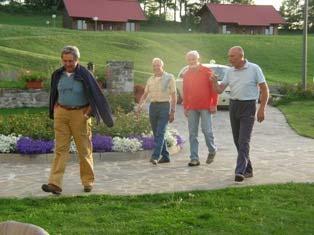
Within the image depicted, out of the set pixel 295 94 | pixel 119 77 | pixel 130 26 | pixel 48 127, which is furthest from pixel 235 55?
pixel 130 26

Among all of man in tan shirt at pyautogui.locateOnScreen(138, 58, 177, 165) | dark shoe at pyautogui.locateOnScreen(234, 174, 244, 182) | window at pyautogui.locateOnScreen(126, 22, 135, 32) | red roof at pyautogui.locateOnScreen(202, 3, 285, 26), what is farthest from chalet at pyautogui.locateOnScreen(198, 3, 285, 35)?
dark shoe at pyautogui.locateOnScreen(234, 174, 244, 182)

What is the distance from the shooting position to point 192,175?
9.03 meters

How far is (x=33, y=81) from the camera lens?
20.0m

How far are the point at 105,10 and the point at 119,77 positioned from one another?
45531 millimetres

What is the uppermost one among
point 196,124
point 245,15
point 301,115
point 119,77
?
point 245,15

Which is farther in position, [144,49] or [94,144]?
[144,49]

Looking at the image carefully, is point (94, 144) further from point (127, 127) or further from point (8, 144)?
point (8, 144)

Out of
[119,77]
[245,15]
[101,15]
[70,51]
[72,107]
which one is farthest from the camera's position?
[245,15]

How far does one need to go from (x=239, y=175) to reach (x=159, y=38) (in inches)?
1650

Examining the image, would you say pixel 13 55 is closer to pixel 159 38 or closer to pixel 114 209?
pixel 159 38

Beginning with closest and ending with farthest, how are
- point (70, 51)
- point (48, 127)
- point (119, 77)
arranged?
point (70, 51), point (48, 127), point (119, 77)

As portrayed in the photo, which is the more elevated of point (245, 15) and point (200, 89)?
point (245, 15)

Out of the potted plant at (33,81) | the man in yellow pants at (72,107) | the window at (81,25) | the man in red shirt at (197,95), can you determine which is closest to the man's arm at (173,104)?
the man in red shirt at (197,95)

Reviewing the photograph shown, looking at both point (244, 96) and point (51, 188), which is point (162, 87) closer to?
point (244, 96)
